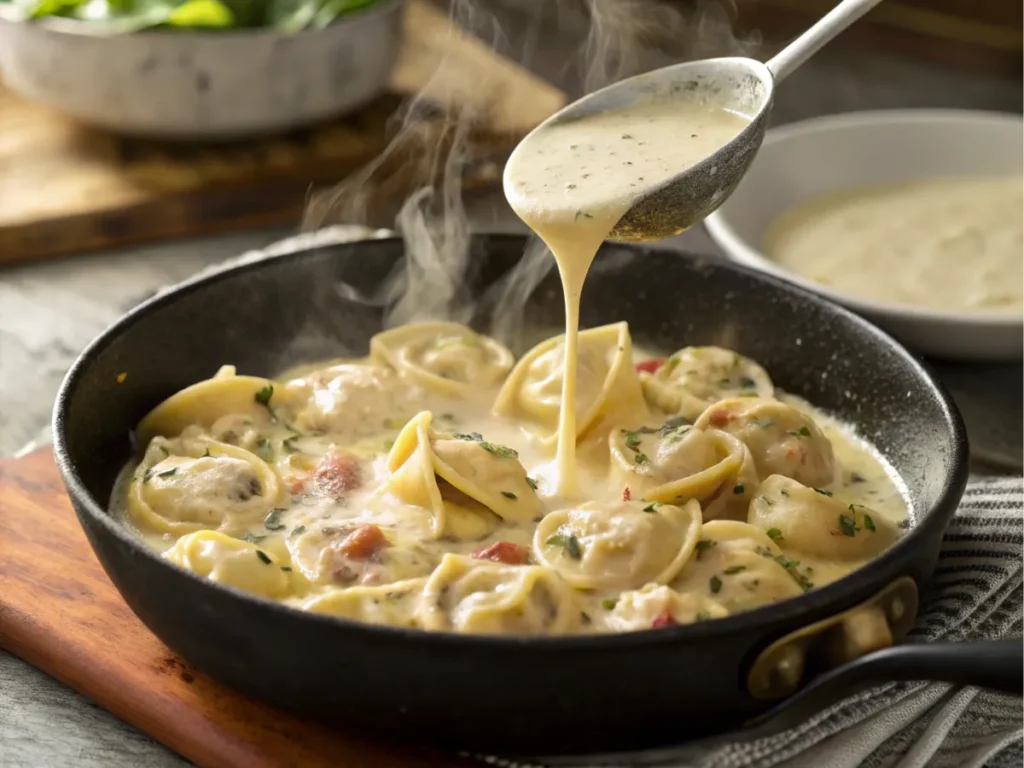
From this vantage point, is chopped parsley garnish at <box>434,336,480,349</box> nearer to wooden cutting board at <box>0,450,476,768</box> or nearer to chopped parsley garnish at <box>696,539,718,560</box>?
wooden cutting board at <box>0,450,476,768</box>

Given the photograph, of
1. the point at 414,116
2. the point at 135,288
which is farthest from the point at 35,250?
the point at 414,116

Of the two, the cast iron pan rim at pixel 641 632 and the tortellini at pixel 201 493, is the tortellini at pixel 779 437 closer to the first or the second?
the cast iron pan rim at pixel 641 632

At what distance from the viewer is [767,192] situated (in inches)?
196

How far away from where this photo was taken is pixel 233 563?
2.81 m

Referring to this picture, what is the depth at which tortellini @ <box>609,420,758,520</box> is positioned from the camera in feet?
10.6

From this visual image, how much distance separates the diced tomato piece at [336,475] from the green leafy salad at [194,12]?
265 cm

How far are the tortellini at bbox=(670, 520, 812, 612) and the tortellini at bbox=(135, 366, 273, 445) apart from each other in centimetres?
139

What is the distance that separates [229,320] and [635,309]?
1286 millimetres

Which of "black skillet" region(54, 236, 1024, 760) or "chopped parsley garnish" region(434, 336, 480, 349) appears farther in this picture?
"chopped parsley garnish" region(434, 336, 480, 349)

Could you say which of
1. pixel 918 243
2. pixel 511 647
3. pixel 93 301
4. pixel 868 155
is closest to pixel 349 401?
pixel 511 647

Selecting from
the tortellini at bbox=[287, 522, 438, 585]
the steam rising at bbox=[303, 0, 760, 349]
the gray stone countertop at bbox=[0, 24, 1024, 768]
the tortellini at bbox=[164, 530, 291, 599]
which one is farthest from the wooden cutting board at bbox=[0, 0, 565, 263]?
the tortellini at bbox=[164, 530, 291, 599]

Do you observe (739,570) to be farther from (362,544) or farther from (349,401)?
(349,401)

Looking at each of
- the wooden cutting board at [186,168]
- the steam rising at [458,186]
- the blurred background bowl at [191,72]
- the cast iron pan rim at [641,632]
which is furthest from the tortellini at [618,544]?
the blurred background bowl at [191,72]

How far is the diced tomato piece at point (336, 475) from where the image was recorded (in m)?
3.33
